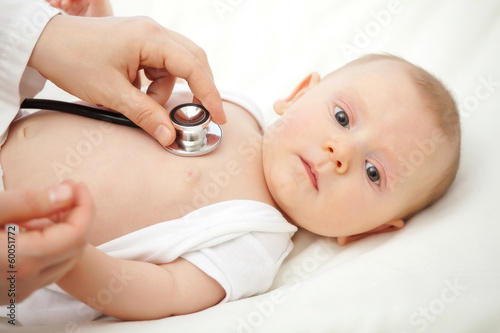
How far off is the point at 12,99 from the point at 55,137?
14cm

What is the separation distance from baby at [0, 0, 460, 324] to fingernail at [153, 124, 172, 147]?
0.05m

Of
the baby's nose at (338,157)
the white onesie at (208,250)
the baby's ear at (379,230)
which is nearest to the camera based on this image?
the white onesie at (208,250)

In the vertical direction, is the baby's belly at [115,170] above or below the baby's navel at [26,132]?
above

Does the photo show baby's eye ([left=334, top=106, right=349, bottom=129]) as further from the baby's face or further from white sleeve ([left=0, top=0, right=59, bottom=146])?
white sleeve ([left=0, top=0, right=59, bottom=146])

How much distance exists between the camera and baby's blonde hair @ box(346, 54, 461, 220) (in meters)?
1.10

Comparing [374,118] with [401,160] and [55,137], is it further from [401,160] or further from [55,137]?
A: [55,137]

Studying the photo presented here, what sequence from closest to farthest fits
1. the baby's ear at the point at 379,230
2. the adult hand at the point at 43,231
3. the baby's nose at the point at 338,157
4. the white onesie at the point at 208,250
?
the adult hand at the point at 43,231
the white onesie at the point at 208,250
the baby's nose at the point at 338,157
the baby's ear at the point at 379,230

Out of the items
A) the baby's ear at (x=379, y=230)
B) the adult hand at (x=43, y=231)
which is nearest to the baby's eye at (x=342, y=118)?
the baby's ear at (x=379, y=230)

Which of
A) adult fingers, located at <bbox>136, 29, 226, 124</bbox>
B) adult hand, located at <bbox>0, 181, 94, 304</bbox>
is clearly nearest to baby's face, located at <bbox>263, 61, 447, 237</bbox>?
adult fingers, located at <bbox>136, 29, 226, 124</bbox>

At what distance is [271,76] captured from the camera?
163cm

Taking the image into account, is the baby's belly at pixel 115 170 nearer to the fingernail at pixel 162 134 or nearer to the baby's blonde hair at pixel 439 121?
the fingernail at pixel 162 134

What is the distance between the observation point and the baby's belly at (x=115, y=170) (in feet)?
3.14

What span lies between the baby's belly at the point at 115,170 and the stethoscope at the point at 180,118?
23mm

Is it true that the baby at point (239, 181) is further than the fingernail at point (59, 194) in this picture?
Yes
